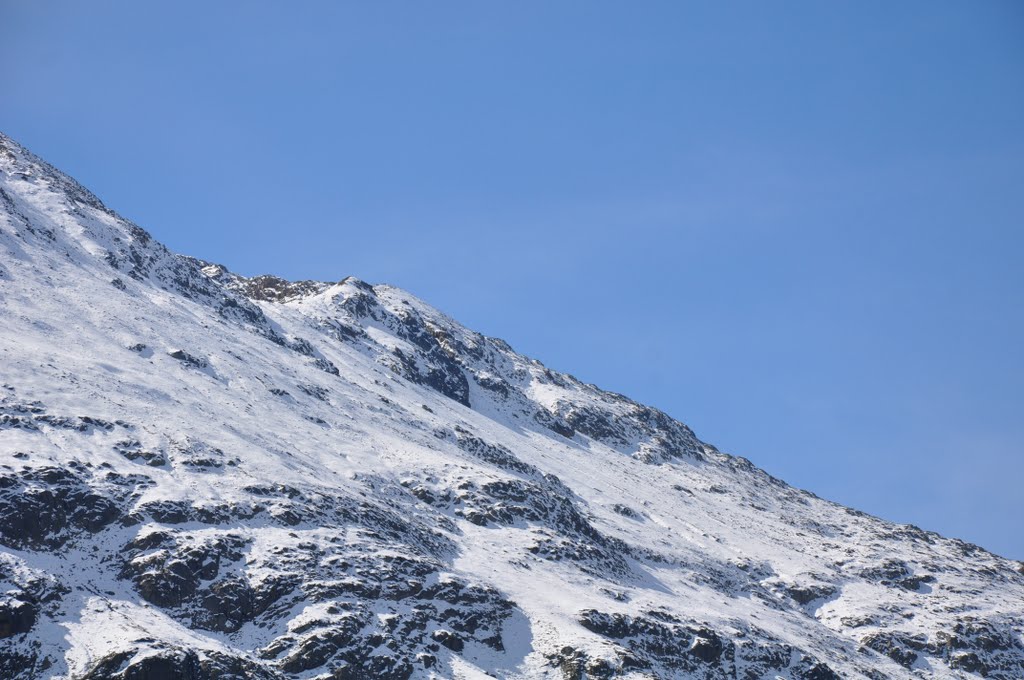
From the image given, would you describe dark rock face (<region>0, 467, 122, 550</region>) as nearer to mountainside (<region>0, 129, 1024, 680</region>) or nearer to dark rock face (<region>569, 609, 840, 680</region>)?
mountainside (<region>0, 129, 1024, 680</region>)

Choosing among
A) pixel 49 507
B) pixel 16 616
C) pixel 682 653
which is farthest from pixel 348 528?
pixel 16 616

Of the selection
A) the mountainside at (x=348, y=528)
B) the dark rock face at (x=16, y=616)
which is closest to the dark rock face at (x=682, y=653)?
the mountainside at (x=348, y=528)

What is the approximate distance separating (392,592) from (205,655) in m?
13.7

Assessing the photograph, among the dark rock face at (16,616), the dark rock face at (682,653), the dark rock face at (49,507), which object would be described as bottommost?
the dark rock face at (16,616)

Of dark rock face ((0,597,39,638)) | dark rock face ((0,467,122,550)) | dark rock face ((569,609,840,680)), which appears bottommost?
dark rock face ((0,597,39,638))

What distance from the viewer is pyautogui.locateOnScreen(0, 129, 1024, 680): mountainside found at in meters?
53.0

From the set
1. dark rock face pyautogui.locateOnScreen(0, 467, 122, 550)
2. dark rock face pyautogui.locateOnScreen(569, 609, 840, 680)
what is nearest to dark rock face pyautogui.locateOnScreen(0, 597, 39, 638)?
dark rock face pyautogui.locateOnScreen(0, 467, 122, 550)

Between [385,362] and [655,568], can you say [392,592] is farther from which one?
[385,362]

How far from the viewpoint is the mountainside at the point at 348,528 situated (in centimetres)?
5297

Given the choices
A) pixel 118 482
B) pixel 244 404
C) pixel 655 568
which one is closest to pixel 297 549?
pixel 118 482

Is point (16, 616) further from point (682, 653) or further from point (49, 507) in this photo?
point (682, 653)

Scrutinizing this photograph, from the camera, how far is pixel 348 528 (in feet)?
212

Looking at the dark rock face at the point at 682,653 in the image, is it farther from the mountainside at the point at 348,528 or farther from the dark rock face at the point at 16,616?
the dark rock face at the point at 16,616

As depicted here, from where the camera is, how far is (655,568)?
8406cm
